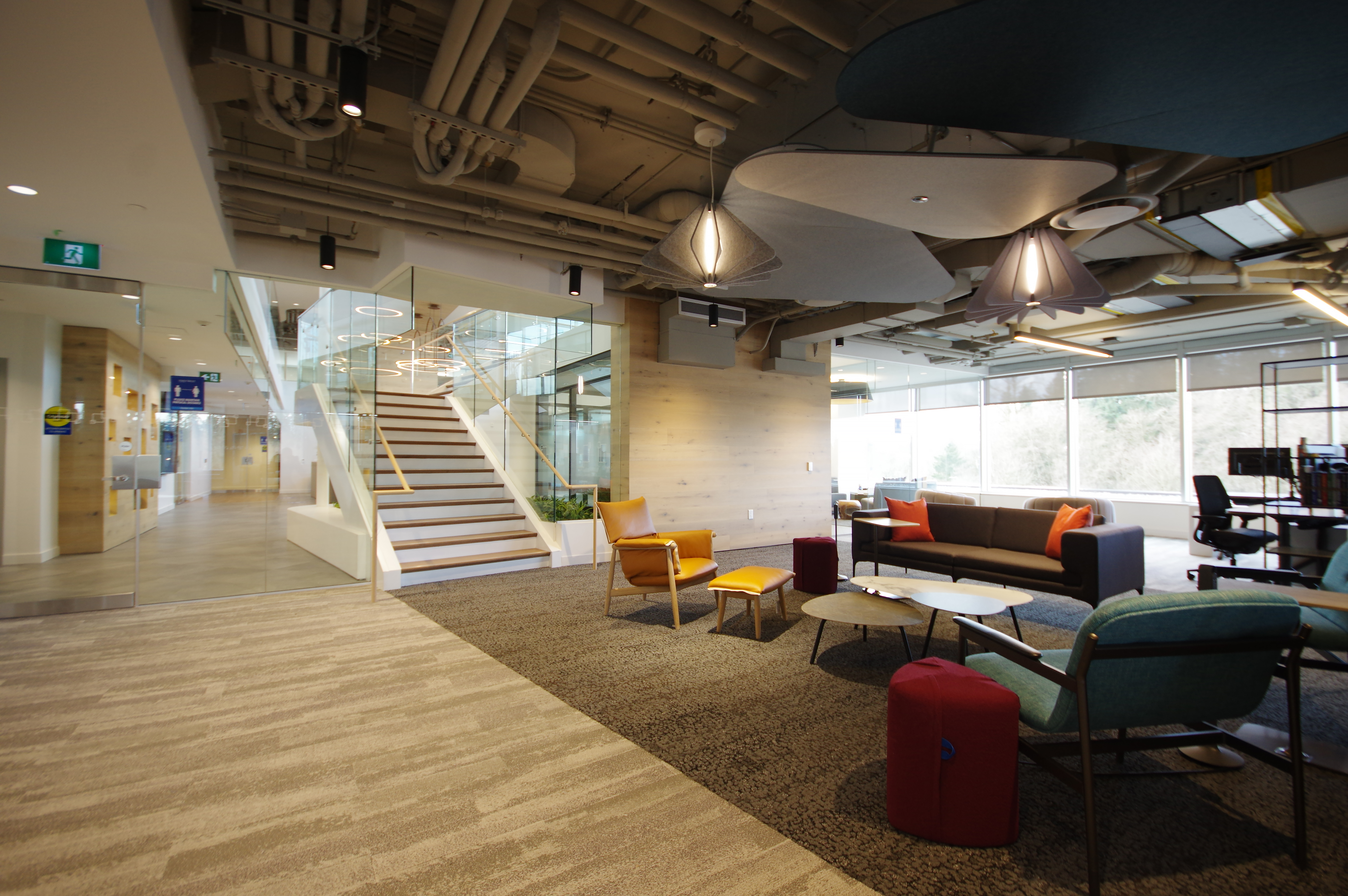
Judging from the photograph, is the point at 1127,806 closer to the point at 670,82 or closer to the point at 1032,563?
the point at 1032,563

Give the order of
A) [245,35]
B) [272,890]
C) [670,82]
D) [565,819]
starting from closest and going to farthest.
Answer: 1. [272,890]
2. [565,819]
3. [245,35]
4. [670,82]

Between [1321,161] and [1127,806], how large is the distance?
479 cm

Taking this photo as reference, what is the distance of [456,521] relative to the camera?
7344mm

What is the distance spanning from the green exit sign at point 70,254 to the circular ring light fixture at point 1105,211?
766 cm

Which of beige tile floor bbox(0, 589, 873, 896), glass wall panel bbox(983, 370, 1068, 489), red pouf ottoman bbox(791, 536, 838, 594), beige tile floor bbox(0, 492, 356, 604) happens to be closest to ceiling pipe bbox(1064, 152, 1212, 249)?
red pouf ottoman bbox(791, 536, 838, 594)

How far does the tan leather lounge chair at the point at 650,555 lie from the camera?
483 centimetres

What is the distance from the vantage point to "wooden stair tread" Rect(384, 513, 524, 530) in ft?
22.7

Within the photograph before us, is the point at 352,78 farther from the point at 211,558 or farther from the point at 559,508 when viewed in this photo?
the point at 559,508

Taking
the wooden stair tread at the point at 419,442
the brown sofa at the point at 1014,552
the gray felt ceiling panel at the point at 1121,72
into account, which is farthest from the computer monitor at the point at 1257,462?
the wooden stair tread at the point at 419,442

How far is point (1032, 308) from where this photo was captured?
16.3 ft

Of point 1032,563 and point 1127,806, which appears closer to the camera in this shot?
point 1127,806

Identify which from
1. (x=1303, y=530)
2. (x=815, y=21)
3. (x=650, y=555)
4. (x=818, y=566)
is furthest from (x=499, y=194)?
(x=1303, y=530)

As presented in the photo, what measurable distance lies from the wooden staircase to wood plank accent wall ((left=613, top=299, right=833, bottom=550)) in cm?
168

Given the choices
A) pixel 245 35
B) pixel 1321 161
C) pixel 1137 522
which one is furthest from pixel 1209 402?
pixel 245 35
